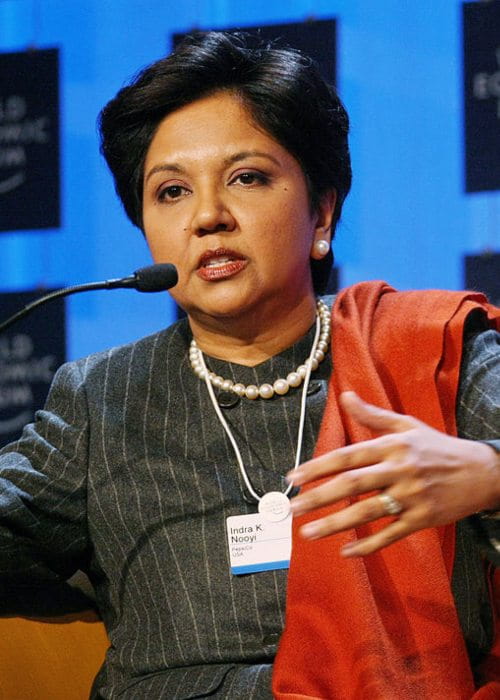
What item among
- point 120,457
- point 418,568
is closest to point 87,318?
point 120,457

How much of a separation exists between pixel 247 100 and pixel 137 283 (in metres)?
0.45

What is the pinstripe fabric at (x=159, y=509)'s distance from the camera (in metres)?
1.60

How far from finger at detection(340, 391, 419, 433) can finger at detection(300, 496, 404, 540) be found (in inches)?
3.7

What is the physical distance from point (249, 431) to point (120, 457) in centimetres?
20

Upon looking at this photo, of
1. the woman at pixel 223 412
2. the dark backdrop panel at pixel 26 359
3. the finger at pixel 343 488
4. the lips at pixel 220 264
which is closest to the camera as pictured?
the finger at pixel 343 488

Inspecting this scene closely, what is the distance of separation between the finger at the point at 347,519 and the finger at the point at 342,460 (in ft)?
0.13

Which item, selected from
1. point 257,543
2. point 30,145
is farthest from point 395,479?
point 30,145

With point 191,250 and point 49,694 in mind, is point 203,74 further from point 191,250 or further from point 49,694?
point 49,694

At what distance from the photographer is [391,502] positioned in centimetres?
116

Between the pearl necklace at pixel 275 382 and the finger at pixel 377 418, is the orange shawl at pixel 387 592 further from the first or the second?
the finger at pixel 377 418

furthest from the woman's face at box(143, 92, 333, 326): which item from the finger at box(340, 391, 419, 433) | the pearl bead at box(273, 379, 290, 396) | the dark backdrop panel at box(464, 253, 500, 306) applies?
the dark backdrop panel at box(464, 253, 500, 306)

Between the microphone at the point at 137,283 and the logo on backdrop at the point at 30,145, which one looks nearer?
the microphone at the point at 137,283

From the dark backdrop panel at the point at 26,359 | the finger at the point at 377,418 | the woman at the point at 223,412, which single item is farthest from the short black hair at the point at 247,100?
the dark backdrop panel at the point at 26,359

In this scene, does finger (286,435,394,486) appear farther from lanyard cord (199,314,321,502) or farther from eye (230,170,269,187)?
eye (230,170,269,187)
